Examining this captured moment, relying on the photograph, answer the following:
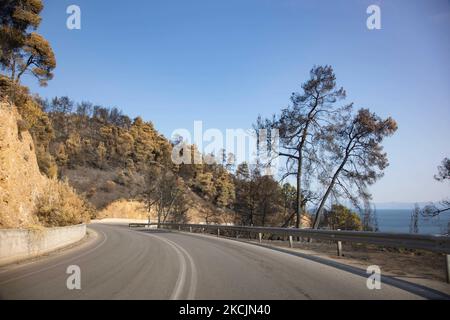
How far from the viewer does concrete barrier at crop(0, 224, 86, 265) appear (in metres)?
12.9

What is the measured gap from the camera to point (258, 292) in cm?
830

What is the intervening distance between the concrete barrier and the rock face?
213cm

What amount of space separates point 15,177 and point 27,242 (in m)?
9.20

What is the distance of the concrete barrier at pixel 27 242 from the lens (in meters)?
12.9

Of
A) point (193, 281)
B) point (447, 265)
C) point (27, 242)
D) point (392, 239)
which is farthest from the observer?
point (27, 242)

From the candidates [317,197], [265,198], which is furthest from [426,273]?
[265,198]

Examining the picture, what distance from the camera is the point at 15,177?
22.6 m

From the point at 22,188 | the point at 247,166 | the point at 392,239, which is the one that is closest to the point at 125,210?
the point at 247,166

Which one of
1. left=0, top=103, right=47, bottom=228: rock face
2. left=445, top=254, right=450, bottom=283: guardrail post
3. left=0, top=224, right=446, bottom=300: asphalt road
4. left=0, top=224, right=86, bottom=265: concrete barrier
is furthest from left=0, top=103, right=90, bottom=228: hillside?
left=445, top=254, right=450, bottom=283: guardrail post

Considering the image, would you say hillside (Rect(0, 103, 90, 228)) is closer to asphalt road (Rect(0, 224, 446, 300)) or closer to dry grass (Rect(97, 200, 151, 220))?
asphalt road (Rect(0, 224, 446, 300))

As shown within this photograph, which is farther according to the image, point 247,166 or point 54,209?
point 247,166

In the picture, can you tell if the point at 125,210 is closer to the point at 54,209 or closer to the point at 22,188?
the point at 54,209

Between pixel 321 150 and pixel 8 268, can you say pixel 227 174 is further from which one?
pixel 8 268
